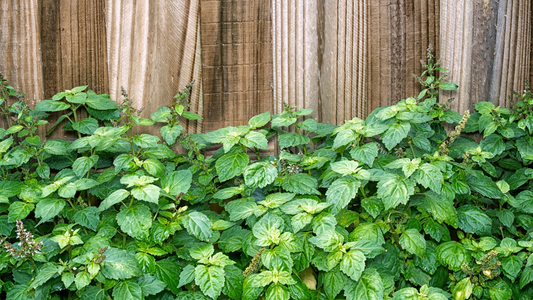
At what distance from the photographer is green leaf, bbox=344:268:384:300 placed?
1.89m

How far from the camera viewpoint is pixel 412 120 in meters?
2.45

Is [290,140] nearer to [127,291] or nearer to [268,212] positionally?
[268,212]

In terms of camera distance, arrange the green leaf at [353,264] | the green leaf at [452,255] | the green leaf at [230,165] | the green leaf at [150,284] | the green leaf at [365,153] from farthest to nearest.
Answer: the green leaf at [230,165] → the green leaf at [365,153] → the green leaf at [452,255] → the green leaf at [150,284] → the green leaf at [353,264]

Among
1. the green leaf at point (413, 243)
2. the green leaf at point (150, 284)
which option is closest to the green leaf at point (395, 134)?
the green leaf at point (413, 243)

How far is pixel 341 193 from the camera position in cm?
208

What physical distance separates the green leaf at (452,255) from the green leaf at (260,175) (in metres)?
0.94

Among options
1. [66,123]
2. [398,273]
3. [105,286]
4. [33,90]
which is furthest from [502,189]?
[33,90]

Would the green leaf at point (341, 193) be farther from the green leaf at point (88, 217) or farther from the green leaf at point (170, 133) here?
the green leaf at point (88, 217)

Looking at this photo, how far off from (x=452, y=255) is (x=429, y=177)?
45 cm

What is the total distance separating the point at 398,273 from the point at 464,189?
0.58 m

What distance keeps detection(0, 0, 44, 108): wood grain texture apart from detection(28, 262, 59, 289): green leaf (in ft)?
3.83

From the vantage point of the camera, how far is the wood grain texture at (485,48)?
275 centimetres

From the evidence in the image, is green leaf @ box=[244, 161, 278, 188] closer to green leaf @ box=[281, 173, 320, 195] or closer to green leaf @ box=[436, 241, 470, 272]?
green leaf @ box=[281, 173, 320, 195]

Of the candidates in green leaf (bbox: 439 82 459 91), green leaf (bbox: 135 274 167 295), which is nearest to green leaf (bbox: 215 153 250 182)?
green leaf (bbox: 135 274 167 295)
